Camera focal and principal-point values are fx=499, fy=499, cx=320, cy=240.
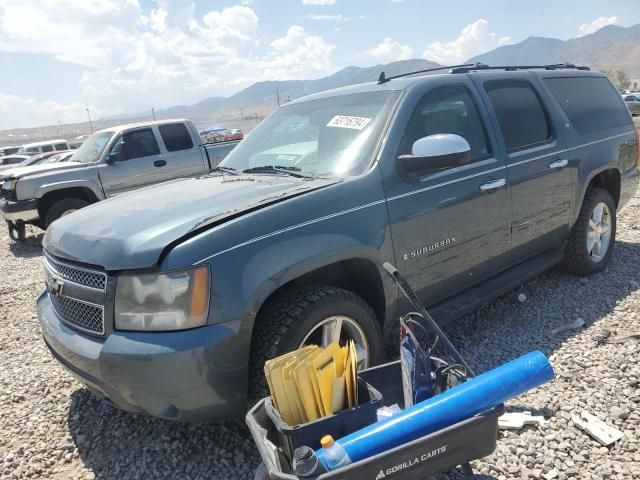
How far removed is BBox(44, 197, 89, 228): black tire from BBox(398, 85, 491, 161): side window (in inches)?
276

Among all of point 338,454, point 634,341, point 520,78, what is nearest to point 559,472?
point 338,454

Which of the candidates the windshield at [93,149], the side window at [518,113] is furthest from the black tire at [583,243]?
the windshield at [93,149]

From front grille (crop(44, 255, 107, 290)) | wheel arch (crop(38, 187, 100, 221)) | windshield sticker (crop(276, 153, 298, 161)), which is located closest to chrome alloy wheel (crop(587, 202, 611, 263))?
windshield sticker (crop(276, 153, 298, 161))

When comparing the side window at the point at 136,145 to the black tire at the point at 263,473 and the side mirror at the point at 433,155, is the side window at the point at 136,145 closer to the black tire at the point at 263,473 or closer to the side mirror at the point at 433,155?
the side mirror at the point at 433,155

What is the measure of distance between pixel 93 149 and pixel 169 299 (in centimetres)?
805

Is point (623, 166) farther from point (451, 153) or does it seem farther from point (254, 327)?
point (254, 327)

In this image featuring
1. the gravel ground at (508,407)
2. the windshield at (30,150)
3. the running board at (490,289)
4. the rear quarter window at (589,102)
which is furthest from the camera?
the windshield at (30,150)

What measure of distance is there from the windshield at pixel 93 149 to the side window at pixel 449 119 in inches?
284

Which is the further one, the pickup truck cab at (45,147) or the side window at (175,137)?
the pickup truck cab at (45,147)

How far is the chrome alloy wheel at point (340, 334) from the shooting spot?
252cm

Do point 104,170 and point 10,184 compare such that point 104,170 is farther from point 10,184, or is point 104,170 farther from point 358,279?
point 358,279

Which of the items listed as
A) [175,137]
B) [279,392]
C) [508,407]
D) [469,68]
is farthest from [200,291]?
[175,137]

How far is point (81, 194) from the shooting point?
8641mm

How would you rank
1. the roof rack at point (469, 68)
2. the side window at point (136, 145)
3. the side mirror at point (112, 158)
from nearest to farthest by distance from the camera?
1. the roof rack at point (469, 68)
2. the side mirror at point (112, 158)
3. the side window at point (136, 145)
